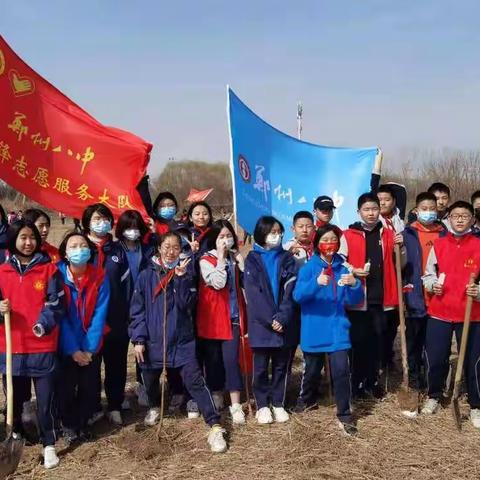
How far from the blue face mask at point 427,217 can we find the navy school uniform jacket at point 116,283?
9.64 feet

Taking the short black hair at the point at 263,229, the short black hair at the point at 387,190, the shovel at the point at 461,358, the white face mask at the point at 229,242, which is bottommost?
the shovel at the point at 461,358

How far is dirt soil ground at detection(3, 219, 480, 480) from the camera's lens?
425 cm

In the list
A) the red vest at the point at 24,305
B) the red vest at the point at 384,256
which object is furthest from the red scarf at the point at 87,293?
the red vest at the point at 384,256

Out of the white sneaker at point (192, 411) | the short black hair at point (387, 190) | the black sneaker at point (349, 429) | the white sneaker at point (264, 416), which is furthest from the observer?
the short black hair at point (387, 190)

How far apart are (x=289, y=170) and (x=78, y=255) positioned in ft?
10.8

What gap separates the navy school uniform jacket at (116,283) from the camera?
17.0ft

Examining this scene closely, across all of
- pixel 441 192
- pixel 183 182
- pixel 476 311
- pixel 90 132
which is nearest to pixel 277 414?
pixel 476 311

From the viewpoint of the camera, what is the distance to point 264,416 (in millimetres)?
5102

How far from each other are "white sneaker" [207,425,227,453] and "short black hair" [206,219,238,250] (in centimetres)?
164

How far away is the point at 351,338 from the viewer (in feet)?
17.9

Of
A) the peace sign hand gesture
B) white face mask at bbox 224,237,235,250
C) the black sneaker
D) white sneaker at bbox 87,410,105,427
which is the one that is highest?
white face mask at bbox 224,237,235,250

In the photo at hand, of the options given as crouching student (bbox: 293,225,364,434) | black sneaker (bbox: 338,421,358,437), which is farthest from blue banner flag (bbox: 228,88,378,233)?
black sneaker (bbox: 338,421,358,437)

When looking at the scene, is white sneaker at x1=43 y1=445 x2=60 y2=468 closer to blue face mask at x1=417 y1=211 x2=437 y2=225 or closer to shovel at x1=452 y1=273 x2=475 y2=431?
shovel at x1=452 y1=273 x2=475 y2=431

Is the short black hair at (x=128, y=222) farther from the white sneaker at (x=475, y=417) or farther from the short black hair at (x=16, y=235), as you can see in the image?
the white sneaker at (x=475, y=417)
